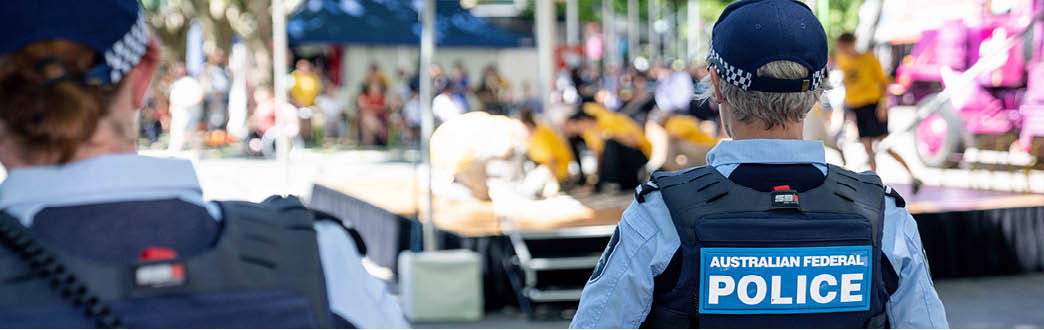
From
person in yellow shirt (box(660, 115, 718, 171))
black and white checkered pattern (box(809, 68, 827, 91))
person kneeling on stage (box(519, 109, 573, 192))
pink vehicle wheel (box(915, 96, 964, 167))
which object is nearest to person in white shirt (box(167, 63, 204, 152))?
person kneeling on stage (box(519, 109, 573, 192))

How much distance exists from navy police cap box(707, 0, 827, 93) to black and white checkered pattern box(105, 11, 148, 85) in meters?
1.03

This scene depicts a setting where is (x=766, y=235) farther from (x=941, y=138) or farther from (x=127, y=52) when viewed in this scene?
(x=941, y=138)

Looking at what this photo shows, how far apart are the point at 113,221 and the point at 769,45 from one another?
1.15 m

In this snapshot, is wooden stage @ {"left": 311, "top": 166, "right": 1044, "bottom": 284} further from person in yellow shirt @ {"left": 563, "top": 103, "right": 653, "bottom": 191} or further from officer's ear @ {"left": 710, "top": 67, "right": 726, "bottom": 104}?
officer's ear @ {"left": 710, "top": 67, "right": 726, "bottom": 104}

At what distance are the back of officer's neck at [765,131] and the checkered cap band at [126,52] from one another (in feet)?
3.52

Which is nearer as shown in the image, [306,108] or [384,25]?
[306,108]

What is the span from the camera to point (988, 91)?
37.4 feet

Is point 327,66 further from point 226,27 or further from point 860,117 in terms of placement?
point 860,117

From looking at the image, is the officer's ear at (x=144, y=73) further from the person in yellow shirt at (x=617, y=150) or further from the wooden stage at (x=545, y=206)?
the person in yellow shirt at (x=617, y=150)

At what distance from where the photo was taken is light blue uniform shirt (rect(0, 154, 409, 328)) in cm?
116

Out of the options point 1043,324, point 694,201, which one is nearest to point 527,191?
point 1043,324

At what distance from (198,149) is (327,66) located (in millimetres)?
7629

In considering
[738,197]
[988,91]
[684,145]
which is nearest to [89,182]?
[738,197]

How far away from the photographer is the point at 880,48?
21.2 metres
